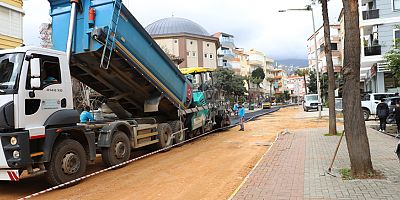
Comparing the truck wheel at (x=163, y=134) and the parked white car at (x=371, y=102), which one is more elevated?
the parked white car at (x=371, y=102)

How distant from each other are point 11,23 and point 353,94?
21.5 meters

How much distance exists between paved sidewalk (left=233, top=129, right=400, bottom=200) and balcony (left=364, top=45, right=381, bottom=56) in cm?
2001

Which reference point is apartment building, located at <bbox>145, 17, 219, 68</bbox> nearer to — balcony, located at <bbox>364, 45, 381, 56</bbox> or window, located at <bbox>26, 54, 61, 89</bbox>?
balcony, located at <bbox>364, 45, 381, 56</bbox>

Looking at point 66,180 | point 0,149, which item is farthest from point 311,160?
point 0,149

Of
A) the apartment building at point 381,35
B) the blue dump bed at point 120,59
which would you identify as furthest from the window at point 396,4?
the blue dump bed at point 120,59

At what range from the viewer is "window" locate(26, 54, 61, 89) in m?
7.25

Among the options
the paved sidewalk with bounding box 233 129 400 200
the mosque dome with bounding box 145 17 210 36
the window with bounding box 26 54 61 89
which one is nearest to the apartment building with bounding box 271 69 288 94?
the mosque dome with bounding box 145 17 210 36

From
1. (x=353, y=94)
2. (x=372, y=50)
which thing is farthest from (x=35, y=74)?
(x=372, y=50)

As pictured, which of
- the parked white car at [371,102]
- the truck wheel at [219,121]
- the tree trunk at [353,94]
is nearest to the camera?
the tree trunk at [353,94]

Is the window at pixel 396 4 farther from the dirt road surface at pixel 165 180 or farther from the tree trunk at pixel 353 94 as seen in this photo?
the tree trunk at pixel 353 94

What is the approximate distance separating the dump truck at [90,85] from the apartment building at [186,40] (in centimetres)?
4363

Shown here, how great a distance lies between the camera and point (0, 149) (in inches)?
260

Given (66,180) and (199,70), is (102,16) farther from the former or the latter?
(199,70)

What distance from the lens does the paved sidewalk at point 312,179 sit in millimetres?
5852
